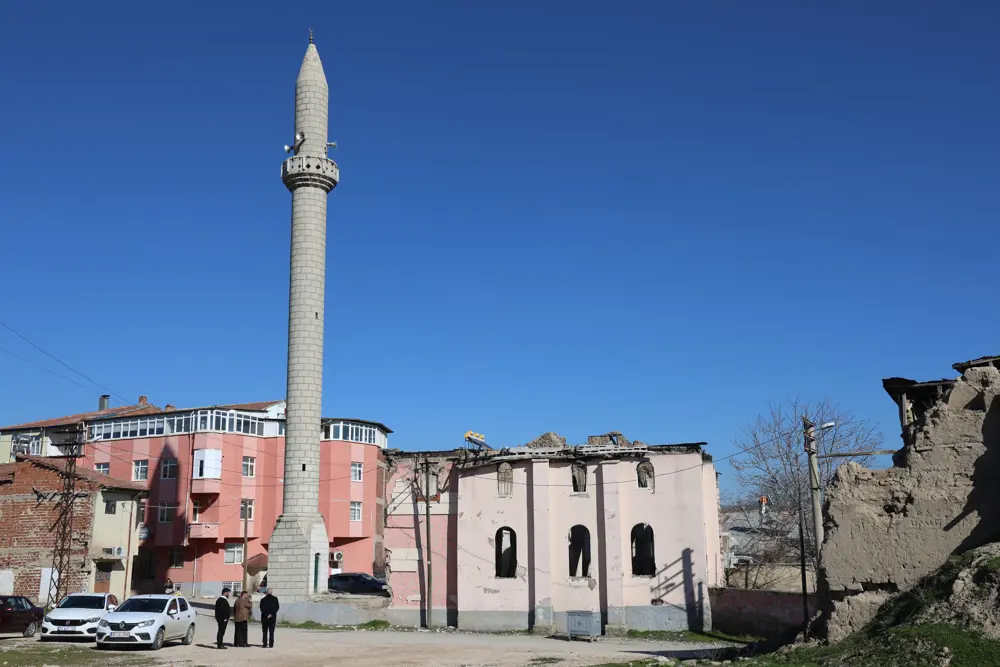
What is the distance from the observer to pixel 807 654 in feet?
44.0

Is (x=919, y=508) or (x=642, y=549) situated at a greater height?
(x=919, y=508)

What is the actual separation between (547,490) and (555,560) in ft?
7.83

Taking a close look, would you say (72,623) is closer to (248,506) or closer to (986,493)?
(986,493)

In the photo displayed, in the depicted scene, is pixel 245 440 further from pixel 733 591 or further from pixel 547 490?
pixel 733 591

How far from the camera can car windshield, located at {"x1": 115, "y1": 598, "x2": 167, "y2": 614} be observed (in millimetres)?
22250

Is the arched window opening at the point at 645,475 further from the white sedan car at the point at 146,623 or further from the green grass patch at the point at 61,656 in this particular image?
the green grass patch at the point at 61,656

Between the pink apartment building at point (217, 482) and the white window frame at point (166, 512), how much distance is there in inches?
2.0

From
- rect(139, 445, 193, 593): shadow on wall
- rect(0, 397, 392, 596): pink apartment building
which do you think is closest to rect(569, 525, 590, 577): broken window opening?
rect(0, 397, 392, 596): pink apartment building

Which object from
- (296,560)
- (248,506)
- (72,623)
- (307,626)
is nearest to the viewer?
(72,623)

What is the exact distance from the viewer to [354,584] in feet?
128

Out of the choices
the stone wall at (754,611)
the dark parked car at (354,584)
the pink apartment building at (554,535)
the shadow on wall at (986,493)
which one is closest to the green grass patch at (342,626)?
the pink apartment building at (554,535)

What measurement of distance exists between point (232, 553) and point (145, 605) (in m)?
26.5

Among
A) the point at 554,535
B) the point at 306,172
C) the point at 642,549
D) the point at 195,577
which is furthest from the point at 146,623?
the point at 195,577

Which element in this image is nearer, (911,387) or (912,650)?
(912,650)
